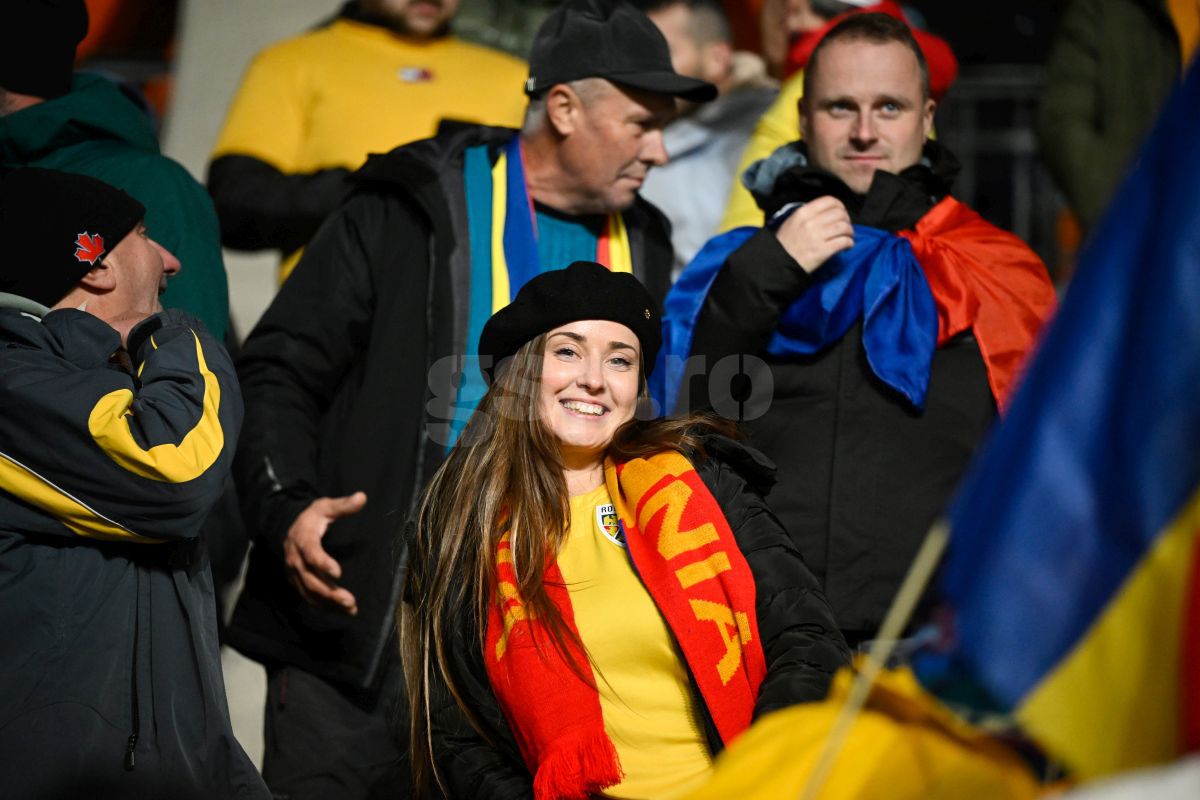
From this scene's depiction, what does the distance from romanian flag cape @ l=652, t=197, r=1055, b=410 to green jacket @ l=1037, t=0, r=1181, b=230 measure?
4.70 feet

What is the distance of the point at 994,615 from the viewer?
5.42 ft

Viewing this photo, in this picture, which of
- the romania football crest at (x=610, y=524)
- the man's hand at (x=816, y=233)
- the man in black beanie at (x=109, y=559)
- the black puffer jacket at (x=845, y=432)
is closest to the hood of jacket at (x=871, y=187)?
the man's hand at (x=816, y=233)

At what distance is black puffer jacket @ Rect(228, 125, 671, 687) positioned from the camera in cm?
384

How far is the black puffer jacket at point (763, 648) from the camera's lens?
3006 millimetres

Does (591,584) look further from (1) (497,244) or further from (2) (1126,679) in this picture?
(2) (1126,679)

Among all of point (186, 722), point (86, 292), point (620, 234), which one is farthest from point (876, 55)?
point (186, 722)

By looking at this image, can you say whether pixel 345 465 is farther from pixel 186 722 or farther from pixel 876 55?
pixel 876 55

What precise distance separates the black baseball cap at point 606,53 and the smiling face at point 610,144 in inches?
1.9

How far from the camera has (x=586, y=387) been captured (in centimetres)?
341

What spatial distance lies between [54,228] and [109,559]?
0.72 metres

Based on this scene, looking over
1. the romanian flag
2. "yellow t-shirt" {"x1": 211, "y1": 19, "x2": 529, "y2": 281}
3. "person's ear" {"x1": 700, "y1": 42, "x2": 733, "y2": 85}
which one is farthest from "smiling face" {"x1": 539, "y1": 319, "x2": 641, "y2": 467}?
"person's ear" {"x1": 700, "y1": 42, "x2": 733, "y2": 85}

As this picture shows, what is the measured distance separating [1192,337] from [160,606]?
6.92ft

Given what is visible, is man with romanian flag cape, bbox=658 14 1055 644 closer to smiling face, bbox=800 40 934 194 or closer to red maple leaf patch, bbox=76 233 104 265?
smiling face, bbox=800 40 934 194

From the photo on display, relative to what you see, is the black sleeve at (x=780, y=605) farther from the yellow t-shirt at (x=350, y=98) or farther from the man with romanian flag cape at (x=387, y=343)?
the yellow t-shirt at (x=350, y=98)
